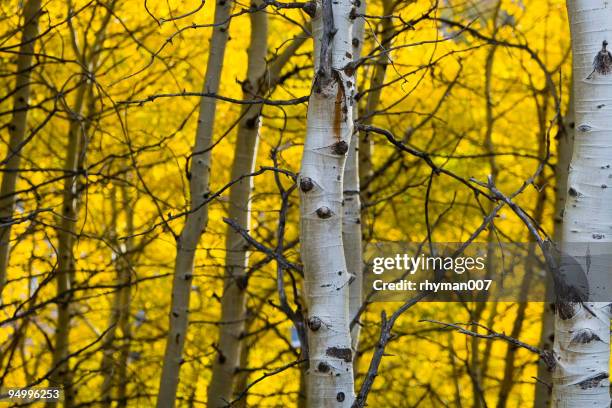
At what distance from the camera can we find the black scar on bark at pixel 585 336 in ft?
8.57

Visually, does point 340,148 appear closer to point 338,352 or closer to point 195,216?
point 338,352

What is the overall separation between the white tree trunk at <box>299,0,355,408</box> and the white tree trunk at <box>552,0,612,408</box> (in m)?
0.71

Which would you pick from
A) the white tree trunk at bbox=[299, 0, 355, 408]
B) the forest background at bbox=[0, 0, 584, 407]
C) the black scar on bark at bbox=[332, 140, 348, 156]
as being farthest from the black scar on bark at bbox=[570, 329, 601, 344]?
the forest background at bbox=[0, 0, 584, 407]

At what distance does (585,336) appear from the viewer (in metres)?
2.61

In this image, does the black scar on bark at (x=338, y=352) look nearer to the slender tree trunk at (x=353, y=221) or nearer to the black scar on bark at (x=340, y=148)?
the black scar on bark at (x=340, y=148)

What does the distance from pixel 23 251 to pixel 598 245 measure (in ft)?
27.0

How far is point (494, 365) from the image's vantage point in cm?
1283

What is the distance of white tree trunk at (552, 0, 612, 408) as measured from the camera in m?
2.62

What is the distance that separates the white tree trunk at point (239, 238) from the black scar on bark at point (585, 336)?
2.78m

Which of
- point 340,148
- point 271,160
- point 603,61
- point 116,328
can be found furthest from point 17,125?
point 116,328

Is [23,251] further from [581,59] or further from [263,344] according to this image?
[581,59]

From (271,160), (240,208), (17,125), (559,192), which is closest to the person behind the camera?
(240,208)

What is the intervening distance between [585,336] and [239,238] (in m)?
3.05

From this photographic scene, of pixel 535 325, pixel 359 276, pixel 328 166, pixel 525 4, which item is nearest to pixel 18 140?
pixel 359 276
